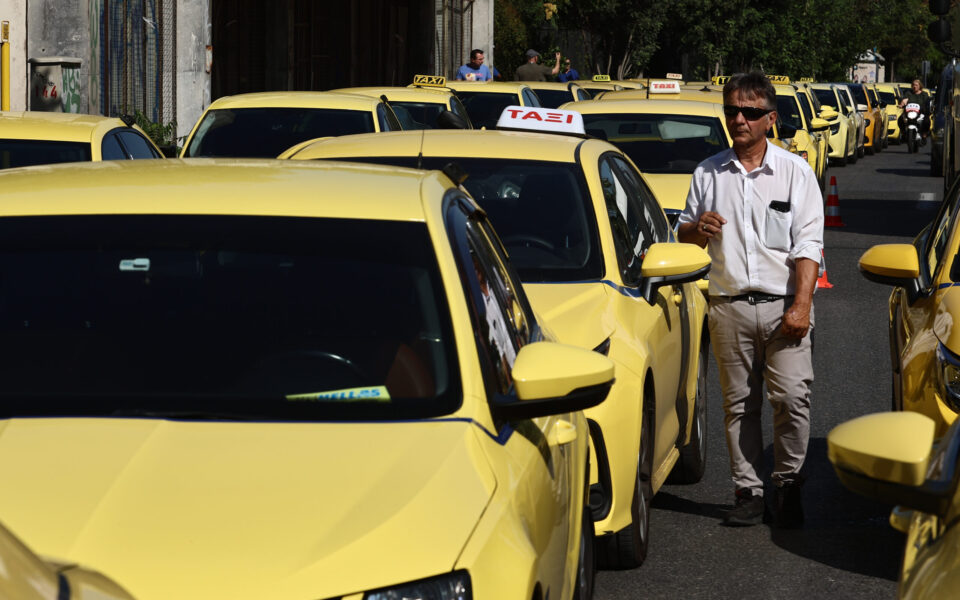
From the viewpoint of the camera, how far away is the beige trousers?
7.36 metres

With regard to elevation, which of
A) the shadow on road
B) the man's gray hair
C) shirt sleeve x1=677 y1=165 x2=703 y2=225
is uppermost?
the man's gray hair

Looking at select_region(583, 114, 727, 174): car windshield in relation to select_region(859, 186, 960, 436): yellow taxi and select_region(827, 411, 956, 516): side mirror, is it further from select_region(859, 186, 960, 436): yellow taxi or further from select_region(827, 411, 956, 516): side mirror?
select_region(827, 411, 956, 516): side mirror

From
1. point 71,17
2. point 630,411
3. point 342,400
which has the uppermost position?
point 71,17

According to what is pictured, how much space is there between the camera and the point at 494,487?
363 cm

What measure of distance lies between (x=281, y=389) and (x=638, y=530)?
2.71 metres

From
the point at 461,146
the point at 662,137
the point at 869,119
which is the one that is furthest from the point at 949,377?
the point at 869,119

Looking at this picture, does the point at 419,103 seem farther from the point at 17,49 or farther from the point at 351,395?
the point at 351,395

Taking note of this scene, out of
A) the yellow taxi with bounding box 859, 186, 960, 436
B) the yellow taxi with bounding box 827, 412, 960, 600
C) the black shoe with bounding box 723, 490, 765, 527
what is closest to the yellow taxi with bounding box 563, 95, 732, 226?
the yellow taxi with bounding box 859, 186, 960, 436

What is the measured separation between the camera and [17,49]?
20875 mm

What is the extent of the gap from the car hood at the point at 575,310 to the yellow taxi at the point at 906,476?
2876 millimetres

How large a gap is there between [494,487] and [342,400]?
0.56 metres

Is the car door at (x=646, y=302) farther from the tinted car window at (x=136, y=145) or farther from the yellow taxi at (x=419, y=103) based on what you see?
the yellow taxi at (x=419, y=103)

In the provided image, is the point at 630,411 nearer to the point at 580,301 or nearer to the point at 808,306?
the point at 580,301

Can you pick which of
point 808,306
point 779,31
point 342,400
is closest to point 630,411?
point 808,306
